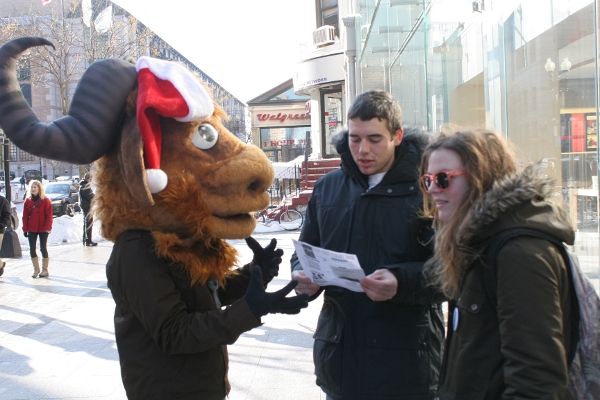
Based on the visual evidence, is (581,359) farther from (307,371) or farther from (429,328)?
(307,371)

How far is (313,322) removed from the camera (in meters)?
6.50

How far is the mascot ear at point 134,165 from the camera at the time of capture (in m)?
2.16

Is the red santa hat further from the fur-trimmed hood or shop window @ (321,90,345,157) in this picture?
shop window @ (321,90,345,157)

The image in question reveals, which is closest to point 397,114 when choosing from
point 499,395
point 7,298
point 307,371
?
point 499,395

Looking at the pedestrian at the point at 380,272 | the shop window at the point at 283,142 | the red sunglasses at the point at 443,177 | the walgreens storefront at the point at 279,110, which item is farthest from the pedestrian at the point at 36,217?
the shop window at the point at 283,142

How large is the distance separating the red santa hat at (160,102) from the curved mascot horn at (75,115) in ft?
0.34

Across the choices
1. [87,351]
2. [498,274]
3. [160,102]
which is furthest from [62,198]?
[498,274]

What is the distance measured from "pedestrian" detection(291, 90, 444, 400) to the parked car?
21365mm

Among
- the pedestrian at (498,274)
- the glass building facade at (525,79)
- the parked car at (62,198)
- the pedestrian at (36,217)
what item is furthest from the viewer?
the parked car at (62,198)

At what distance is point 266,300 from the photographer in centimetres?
214

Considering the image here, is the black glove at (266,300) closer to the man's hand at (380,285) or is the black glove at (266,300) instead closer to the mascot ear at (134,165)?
the man's hand at (380,285)

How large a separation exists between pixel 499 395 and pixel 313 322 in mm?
4927

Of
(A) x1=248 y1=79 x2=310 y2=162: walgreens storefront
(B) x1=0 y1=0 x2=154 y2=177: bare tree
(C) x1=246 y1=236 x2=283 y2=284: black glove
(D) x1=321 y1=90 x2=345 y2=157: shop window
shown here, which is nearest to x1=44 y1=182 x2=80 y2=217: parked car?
(B) x1=0 y1=0 x2=154 y2=177: bare tree

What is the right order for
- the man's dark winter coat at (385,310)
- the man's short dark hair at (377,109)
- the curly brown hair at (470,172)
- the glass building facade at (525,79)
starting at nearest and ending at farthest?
the curly brown hair at (470,172), the man's dark winter coat at (385,310), the man's short dark hair at (377,109), the glass building facade at (525,79)
